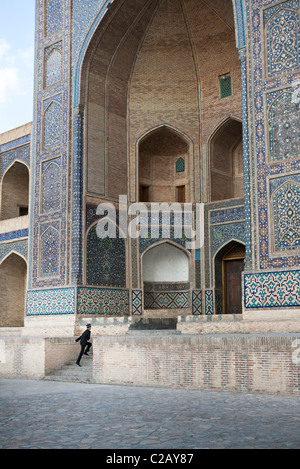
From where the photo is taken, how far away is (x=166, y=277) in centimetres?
1337

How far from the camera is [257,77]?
885cm

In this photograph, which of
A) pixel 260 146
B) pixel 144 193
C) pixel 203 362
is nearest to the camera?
pixel 203 362

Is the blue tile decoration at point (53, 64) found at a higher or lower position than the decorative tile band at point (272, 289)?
higher

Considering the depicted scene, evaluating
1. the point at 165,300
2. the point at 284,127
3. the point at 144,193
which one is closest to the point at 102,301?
the point at 165,300

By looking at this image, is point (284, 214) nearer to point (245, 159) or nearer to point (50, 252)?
point (245, 159)

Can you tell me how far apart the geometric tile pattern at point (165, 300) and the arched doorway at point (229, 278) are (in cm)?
82

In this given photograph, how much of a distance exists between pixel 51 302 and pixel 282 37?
22.2 feet

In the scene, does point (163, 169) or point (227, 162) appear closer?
point (227, 162)

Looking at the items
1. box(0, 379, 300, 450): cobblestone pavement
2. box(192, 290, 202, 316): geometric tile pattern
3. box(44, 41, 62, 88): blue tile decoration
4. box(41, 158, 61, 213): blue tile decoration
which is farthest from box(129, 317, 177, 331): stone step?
box(44, 41, 62, 88): blue tile decoration

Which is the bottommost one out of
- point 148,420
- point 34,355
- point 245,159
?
point 148,420

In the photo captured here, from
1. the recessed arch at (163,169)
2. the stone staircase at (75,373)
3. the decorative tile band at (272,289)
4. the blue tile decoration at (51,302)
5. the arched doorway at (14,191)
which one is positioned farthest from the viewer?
the arched doorway at (14,191)

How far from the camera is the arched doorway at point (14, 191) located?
14.8 metres

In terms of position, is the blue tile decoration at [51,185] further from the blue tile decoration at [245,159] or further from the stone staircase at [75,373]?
the stone staircase at [75,373]

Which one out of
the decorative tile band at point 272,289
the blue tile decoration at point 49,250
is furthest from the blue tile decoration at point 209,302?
the decorative tile band at point 272,289
